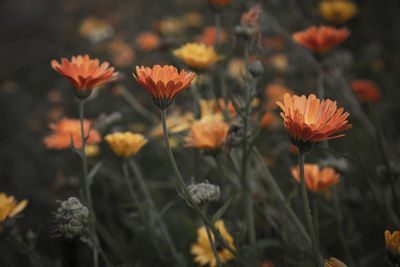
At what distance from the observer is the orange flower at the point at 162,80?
83cm

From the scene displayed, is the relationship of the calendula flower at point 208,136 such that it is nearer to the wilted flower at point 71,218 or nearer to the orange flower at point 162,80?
the orange flower at point 162,80

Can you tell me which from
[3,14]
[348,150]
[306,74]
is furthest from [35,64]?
[348,150]

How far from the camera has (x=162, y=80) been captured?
0.86 meters

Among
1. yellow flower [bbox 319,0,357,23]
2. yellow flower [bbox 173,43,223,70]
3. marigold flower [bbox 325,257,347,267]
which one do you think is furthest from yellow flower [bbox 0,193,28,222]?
yellow flower [bbox 319,0,357,23]

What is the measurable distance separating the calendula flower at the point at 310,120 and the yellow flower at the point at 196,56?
67cm

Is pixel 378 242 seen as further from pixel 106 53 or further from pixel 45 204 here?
pixel 106 53

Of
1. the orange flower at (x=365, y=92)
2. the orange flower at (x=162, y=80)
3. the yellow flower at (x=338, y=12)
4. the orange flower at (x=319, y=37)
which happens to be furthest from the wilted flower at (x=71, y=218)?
the orange flower at (x=365, y=92)

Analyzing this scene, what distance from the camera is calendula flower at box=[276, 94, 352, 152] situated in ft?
2.55

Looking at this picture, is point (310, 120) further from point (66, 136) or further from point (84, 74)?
point (66, 136)

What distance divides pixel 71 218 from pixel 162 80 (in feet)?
1.89

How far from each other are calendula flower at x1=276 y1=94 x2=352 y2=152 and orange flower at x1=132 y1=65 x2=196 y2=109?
0.93 ft

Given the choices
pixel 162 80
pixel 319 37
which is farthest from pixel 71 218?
pixel 319 37

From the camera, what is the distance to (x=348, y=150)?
7.69 feet

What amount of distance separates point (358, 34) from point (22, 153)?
4858 mm
